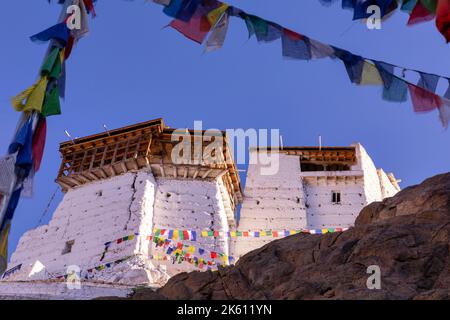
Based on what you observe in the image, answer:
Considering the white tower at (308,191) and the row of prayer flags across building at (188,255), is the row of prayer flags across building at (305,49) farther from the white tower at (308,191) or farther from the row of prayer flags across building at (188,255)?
the white tower at (308,191)

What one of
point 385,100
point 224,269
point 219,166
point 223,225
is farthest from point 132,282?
point 385,100

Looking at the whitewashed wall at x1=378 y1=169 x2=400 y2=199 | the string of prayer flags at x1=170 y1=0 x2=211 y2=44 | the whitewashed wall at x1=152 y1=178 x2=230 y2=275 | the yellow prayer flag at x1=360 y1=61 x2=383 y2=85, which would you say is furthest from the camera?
the whitewashed wall at x1=378 y1=169 x2=400 y2=199

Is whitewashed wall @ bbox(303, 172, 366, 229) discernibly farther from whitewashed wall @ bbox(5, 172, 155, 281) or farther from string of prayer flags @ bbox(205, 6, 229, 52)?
string of prayer flags @ bbox(205, 6, 229, 52)

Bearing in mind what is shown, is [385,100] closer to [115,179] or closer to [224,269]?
[224,269]

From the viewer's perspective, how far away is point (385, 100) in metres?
13.5

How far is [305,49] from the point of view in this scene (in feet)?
43.8

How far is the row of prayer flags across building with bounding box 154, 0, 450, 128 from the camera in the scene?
504 inches

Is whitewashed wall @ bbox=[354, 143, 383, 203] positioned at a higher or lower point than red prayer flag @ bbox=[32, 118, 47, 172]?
higher

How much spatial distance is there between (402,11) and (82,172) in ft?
74.6

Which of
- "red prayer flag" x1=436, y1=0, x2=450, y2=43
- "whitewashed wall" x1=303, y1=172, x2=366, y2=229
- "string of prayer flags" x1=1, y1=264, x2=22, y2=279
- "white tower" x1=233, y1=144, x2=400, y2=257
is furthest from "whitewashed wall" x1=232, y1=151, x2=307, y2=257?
"red prayer flag" x1=436, y1=0, x2=450, y2=43

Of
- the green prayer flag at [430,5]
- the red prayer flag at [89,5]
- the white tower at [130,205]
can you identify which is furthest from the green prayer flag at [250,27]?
the white tower at [130,205]

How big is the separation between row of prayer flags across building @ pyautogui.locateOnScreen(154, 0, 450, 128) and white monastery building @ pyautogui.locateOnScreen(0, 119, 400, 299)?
14.5 metres

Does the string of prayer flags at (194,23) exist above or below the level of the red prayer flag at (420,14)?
below

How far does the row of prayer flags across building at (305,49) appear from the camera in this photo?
12805 millimetres
